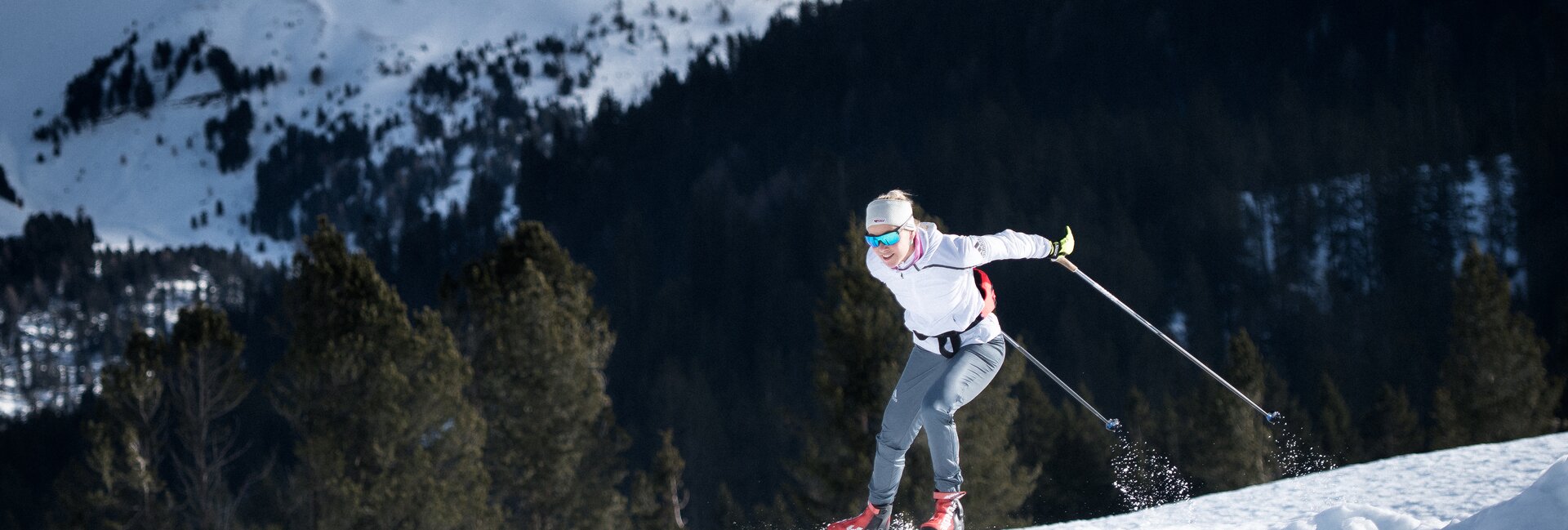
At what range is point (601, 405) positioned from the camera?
29.3 meters

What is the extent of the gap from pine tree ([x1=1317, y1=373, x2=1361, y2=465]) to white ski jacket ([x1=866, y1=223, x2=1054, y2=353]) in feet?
142

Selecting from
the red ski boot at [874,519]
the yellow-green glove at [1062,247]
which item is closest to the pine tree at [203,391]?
the red ski boot at [874,519]

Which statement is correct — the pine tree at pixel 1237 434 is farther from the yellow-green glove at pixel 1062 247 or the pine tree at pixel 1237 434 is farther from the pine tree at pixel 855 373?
the yellow-green glove at pixel 1062 247

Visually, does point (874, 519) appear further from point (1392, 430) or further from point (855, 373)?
point (1392, 430)

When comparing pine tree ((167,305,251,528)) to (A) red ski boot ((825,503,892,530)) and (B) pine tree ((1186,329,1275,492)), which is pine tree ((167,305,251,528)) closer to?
(A) red ski boot ((825,503,892,530))

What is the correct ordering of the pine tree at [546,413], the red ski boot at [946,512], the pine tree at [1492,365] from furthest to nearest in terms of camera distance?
the pine tree at [1492,365] → the pine tree at [546,413] → the red ski boot at [946,512]

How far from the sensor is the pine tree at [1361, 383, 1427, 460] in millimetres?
46281

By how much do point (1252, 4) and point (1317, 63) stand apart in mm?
13511

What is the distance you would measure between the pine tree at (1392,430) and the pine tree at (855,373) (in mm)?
31422

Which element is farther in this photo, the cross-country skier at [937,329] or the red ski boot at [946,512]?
the red ski boot at [946,512]

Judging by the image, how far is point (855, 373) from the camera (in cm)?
2388

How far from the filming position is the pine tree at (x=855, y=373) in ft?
77.3

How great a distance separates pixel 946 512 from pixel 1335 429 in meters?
44.9

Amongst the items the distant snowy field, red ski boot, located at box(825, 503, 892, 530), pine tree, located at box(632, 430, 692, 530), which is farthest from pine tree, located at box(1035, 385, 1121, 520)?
red ski boot, located at box(825, 503, 892, 530)
